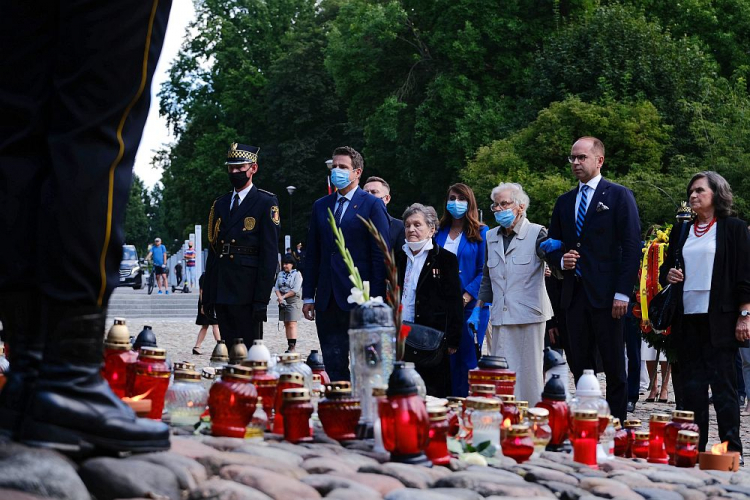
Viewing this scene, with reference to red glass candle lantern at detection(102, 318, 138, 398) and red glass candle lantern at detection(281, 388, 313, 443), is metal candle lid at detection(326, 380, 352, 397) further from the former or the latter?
red glass candle lantern at detection(102, 318, 138, 398)

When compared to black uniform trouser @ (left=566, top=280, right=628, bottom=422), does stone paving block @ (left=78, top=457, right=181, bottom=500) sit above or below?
below

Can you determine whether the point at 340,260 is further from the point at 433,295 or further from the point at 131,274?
the point at 131,274

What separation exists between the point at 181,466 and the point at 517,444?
6.21 ft

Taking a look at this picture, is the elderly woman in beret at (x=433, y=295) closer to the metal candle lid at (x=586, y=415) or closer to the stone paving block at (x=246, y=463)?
the metal candle lid at (x=586, y=415)

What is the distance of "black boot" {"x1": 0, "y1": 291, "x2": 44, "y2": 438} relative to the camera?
11.5 ft

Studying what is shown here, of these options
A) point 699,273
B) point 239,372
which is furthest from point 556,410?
point 699,273

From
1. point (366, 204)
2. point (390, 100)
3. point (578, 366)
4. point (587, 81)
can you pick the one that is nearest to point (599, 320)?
point (578, 366)

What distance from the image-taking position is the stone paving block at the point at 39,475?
121 inches

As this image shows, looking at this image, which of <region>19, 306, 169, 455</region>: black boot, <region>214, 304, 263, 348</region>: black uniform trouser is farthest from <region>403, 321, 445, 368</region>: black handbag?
<region>19, 306, 169, 455</region>: black boot

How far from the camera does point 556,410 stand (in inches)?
217

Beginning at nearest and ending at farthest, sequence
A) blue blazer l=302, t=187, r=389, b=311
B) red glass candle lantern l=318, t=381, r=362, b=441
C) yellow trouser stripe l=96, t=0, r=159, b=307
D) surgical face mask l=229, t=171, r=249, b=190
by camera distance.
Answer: yellow trouser stripe l=96, t=0, r=159, b=307 < red glass candle lantern l=318, t=381, r=362, b=441 < blue blazer l=302, t=187, r=389, b=311 < surgical face mask l=229, t=171, r=249, b=190

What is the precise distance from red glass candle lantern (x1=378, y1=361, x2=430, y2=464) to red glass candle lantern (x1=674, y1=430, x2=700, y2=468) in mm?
1996

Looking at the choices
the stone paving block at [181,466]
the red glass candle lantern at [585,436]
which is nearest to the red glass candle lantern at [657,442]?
the red glass candle lantern at [585,436]

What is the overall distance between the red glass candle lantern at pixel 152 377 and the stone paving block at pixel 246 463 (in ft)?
3.26
